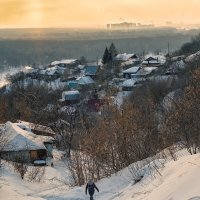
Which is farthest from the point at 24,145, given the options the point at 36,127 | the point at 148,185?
the point at 148,185

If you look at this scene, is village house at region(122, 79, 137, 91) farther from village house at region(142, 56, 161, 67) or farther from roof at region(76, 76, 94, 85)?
village house at region(142, 56, 161, 67)

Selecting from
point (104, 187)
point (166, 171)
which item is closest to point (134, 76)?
point (104, 187)

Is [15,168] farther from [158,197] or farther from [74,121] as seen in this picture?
[158,197]

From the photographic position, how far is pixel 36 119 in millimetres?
46656

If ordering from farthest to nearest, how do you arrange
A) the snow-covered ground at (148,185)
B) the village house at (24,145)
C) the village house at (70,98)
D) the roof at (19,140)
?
1. the village house at (70,98)
2. the roof at (19,140)
3. the village house at (24,145)
4. the snow-covered ground at (148,185)

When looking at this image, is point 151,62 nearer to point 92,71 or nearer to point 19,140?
point 92,71

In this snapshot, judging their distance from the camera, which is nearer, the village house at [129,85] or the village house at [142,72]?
the village house at [129,85]

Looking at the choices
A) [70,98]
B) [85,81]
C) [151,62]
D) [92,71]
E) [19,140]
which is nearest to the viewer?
[19,140]

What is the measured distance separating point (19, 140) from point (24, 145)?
0.68m

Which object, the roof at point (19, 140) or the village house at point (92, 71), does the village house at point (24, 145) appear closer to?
the roof at point (19, 140)

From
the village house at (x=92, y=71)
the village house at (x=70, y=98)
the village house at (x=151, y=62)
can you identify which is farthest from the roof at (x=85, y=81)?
the village house at (x=70, y=98)

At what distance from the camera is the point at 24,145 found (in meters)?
33.6

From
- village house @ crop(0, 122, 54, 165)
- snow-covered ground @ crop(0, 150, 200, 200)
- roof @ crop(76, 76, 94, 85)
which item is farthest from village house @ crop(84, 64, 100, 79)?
snow-covered ground @ crop(0, 150, 200, 200)

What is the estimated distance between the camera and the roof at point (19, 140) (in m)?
33.3
